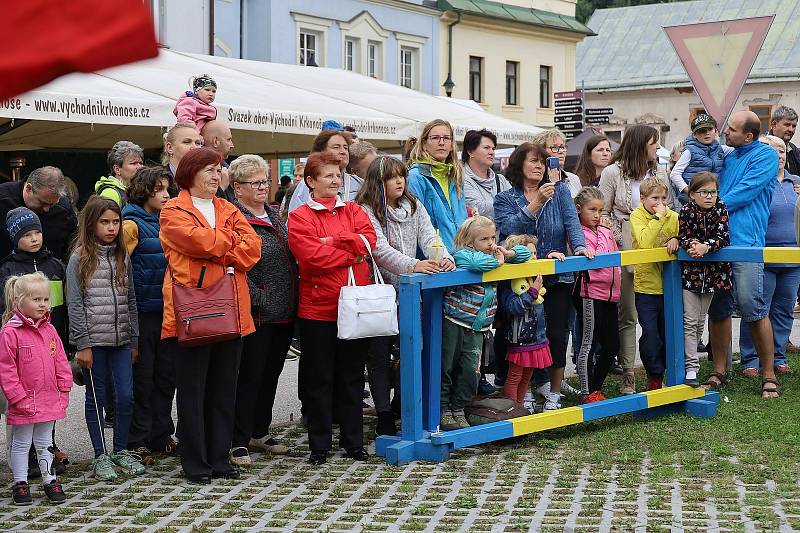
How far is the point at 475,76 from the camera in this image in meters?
41.0

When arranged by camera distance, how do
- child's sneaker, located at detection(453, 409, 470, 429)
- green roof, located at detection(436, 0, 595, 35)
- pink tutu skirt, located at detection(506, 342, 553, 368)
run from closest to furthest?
1. child's sneaker, located at detection(453, 409, 470, 429)
2. pink tutu skirt, located at detection(506, 342, 553, 368)
3. green roof, located at detection(436, 0, 595, 35)

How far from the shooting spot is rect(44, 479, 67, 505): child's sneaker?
609cm

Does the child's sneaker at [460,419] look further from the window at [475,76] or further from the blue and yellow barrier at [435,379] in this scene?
the window at [475,76]

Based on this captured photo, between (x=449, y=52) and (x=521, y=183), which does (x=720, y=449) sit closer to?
(x=521, y=183)

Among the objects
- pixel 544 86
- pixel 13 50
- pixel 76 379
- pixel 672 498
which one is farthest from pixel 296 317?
pixel 544 86

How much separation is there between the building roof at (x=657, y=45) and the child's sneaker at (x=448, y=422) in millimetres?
44590

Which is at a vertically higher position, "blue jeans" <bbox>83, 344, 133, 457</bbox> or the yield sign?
the yield sign

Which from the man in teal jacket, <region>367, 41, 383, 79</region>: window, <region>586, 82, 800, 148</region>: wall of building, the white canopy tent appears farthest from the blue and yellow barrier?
<region>586, 82, 800, 148</region>: wall of building

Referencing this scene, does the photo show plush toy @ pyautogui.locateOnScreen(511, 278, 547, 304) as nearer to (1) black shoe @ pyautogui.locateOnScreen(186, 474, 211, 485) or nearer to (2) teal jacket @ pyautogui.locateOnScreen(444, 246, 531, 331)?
(2) teal jacket @ pyautogui.locateOnScreen(444, 246, 531, 331)

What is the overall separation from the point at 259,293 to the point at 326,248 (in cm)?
51

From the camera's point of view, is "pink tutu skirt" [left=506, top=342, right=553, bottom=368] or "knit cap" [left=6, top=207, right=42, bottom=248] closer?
"knit cap" [left=6, top=207, right=42, bottom=248]

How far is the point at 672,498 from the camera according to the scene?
232 inches

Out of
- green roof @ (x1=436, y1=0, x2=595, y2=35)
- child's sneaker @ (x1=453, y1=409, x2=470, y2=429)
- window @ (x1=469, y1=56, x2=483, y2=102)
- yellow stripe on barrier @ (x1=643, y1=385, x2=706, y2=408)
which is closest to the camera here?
child's sneaker @ (x1=453, y1=409, x2=470, y2=429)

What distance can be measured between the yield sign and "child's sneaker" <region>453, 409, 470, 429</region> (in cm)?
347
